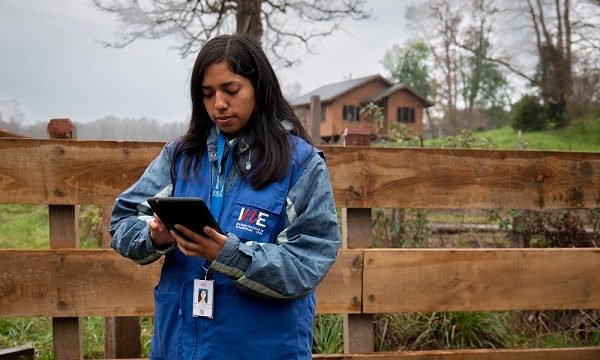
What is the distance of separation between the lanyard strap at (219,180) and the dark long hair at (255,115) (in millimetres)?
27

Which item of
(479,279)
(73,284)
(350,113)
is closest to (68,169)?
(73,284)

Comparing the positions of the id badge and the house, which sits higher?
the house

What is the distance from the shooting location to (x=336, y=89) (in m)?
34.4

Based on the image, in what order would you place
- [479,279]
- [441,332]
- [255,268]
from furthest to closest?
1. [441,332]
2. [479,279]
3. [255,268]

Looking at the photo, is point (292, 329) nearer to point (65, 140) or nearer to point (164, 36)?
point (65, 140)

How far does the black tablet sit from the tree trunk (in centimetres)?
1041

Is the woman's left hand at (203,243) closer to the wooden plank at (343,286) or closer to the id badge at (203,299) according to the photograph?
the id badge at (203,299)

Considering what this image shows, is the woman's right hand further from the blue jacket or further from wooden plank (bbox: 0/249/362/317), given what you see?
wooden plank (bbox: 0/249/362/317)

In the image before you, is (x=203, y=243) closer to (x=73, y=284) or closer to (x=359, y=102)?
(x=73, y=284)

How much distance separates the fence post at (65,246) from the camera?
8.41 feet

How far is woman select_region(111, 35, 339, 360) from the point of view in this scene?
150 cm

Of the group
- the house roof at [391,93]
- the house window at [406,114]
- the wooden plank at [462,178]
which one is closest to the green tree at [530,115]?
the house roof at [391,93]

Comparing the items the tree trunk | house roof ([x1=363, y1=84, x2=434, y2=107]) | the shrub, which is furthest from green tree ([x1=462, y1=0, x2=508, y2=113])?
the shrub

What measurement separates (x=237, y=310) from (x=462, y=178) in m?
1.65
